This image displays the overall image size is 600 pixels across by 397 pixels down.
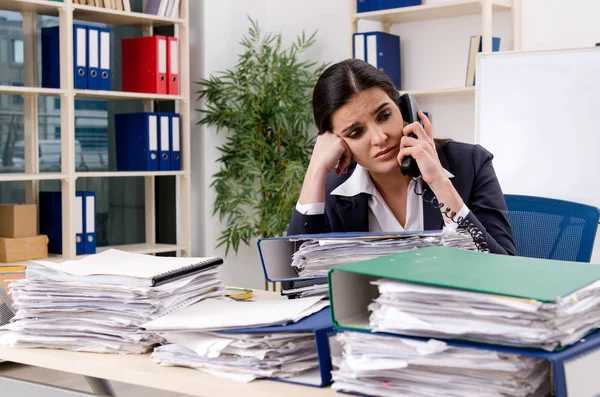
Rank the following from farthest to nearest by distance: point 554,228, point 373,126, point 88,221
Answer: point 88,221
point 554,228
point 373,126

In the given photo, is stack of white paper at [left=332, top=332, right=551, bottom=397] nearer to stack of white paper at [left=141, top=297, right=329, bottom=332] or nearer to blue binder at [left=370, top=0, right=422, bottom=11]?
stack of white paper at [left=141, top=297, right=329, bottom=332]

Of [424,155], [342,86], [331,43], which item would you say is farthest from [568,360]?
[331,43]

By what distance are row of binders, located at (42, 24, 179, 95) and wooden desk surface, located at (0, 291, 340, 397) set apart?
3.11m

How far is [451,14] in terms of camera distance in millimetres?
4469

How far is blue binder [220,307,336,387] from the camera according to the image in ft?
3.24

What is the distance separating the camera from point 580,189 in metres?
3.40

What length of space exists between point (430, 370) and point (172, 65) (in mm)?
3922

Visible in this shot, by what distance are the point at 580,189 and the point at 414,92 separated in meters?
1.24

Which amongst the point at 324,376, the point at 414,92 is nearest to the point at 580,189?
the point at 414,92

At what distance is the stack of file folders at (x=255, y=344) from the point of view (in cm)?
103

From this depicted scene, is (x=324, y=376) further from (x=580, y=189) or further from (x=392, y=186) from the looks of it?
(x=580, y=189)

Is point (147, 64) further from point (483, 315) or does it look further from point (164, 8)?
point (483, 315)

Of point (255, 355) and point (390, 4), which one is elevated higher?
point (390, 4)

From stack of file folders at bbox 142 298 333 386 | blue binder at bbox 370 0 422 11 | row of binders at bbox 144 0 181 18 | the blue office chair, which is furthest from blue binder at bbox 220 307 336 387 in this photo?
row of binders at bbox 144 0 181 18
